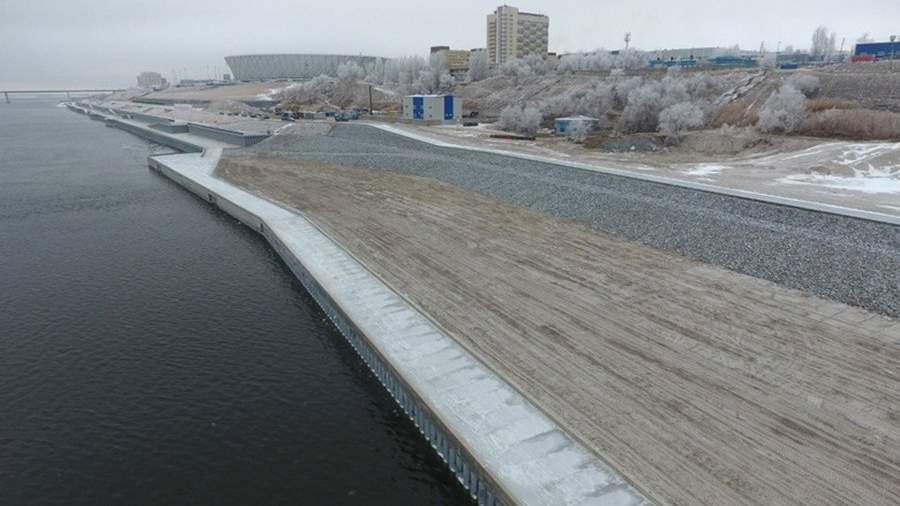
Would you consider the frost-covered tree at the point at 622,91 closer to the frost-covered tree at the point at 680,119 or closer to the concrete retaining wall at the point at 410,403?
the frost-covered tree at the point at 680,119

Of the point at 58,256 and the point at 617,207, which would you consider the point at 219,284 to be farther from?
the point at 617,207

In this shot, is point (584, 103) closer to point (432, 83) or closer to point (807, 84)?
point (807, 84)

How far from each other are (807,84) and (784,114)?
17875 mm

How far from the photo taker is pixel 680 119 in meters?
59.5

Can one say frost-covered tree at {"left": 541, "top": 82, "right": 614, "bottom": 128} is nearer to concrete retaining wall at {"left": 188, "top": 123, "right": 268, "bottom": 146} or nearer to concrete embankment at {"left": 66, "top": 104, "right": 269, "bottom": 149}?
concrete embankment at {"left": 66, "top": 104, "right": 269, "bottom": 149}

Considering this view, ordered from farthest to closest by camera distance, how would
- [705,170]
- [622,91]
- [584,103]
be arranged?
→ [622,91] → [584,103] → [705,170]

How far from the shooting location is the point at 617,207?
35.6m

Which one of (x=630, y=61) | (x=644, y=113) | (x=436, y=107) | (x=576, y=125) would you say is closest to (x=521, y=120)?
(x=576, y=125)

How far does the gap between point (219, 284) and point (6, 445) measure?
14.1m

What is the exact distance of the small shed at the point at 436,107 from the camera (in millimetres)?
90688

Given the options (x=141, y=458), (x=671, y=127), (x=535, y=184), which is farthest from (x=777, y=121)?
(x=141, y=458)

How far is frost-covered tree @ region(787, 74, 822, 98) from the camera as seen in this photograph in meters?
65.8

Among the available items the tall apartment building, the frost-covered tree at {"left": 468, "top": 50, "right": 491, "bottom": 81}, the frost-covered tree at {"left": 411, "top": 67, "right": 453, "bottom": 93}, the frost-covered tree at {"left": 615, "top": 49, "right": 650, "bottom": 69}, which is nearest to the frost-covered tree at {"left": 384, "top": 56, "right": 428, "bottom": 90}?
the frost-covered tree at {"left": 411, "top": 67, "right": 453, "bottom": 93}

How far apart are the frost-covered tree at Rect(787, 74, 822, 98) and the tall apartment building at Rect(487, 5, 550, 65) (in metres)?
125
